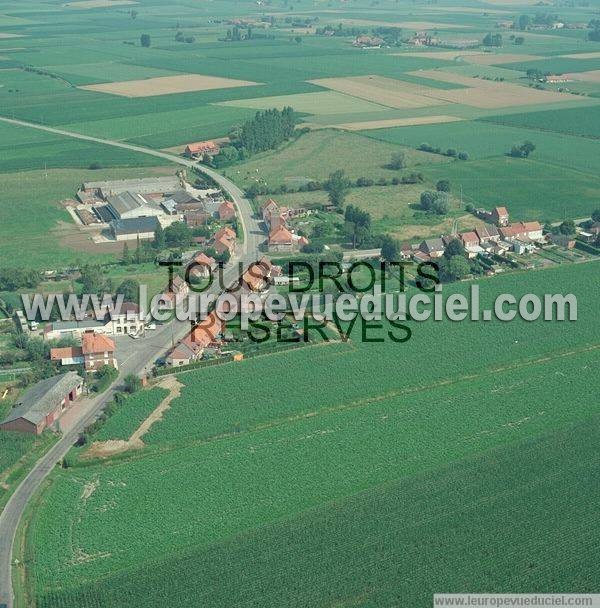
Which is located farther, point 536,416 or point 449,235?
point 449,235

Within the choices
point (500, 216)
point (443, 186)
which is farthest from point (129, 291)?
point (443, 186)

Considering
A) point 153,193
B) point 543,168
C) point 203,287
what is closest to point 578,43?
point 543,168

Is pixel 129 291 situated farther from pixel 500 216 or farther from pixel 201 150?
pixel 201 150

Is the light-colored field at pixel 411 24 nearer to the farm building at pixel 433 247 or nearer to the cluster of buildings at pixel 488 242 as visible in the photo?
the cluster of buildings at pixel 488 242

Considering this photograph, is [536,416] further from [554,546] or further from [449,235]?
[449,235]

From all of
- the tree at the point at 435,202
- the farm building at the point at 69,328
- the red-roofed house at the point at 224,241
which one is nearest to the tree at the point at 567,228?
the tree at the point at 435,202

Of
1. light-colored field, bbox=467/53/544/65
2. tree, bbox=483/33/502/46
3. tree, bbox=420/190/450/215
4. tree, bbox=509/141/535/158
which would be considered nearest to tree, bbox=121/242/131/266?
tree, bbox=420/190/450/215

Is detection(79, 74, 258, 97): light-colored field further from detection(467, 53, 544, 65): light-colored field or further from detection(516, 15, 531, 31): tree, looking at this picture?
detection(516, 15, 531, 31): tree
